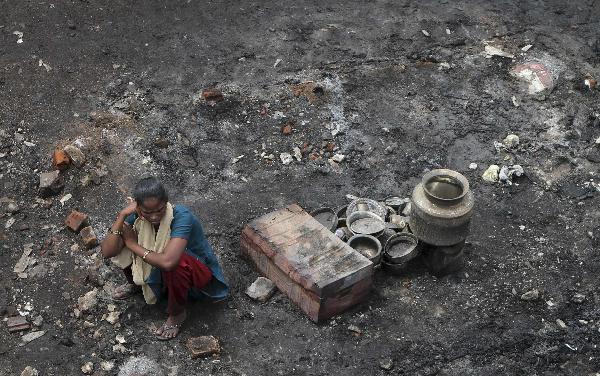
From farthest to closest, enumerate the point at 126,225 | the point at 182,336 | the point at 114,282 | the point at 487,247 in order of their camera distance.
Result: the point at 487,247, the point at 114,282, the point at 182,336, the point at 126,225

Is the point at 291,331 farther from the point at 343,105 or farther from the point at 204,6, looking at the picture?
the point at 204,6

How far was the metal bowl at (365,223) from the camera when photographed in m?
5.21

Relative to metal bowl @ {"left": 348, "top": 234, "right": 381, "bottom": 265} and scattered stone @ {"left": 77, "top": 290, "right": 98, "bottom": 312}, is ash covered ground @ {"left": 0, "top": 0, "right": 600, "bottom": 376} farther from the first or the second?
metal bowl @ {"left": 348, "top": 234, "right": 381, "bottom": 265}

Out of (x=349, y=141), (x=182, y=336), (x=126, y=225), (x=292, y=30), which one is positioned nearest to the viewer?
(x=126, y=225)

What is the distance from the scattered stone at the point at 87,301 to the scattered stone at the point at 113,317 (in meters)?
0.16

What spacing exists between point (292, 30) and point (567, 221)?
3.73 m

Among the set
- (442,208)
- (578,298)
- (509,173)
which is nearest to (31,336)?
(442,208)

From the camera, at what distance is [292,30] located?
764cm

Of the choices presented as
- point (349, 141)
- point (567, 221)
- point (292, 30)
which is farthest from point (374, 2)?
point (567, 221)

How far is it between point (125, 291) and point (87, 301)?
0.28 m

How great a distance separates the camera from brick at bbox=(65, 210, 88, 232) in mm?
5328

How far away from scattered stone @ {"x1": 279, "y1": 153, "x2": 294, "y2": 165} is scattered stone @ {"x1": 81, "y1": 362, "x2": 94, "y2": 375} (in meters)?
2.51

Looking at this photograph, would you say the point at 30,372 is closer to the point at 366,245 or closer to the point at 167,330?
the point at 167,330

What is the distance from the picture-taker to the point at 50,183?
5.63 metres
